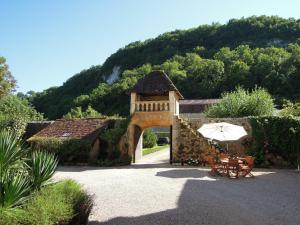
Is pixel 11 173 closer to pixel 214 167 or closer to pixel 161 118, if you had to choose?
pixel 214 167

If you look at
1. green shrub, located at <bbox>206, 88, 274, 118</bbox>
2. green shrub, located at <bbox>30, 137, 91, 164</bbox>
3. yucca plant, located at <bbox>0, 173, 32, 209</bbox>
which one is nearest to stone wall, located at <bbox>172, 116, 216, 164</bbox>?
green shrub, located at <bbox>30, 137, 91, 164</bbox>

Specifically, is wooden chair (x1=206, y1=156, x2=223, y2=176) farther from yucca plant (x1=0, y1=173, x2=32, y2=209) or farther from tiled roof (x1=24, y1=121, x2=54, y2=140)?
tiled roof (x1=24, y1=121, x2=54, y2=140)

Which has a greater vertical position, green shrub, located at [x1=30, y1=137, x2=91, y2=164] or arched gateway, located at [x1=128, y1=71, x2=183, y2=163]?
arched gateway, located at [x1=128, y1=71, x2=183, y2=163]

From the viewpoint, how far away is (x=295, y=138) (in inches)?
691

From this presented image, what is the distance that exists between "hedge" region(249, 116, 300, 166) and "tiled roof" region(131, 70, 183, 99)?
5.65 meters

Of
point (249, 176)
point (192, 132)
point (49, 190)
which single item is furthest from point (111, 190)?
point (192, 132)

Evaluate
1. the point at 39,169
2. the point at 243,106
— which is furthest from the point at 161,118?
the point at 39,169

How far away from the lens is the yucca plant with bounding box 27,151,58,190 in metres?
7.21

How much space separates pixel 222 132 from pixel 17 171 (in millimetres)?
10124

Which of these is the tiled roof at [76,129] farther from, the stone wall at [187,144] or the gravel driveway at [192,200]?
the gravel driveway at [192,200]

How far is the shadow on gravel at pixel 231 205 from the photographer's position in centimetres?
741

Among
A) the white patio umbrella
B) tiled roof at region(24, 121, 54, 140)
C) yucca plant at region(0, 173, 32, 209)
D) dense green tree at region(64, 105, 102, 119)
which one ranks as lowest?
yucca plant at region(0, 173, 32, 209)

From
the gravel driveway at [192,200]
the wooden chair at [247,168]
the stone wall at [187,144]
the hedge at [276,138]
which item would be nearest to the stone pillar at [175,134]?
the stone wall at [187,144]

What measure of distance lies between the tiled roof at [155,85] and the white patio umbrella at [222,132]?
235 inches
